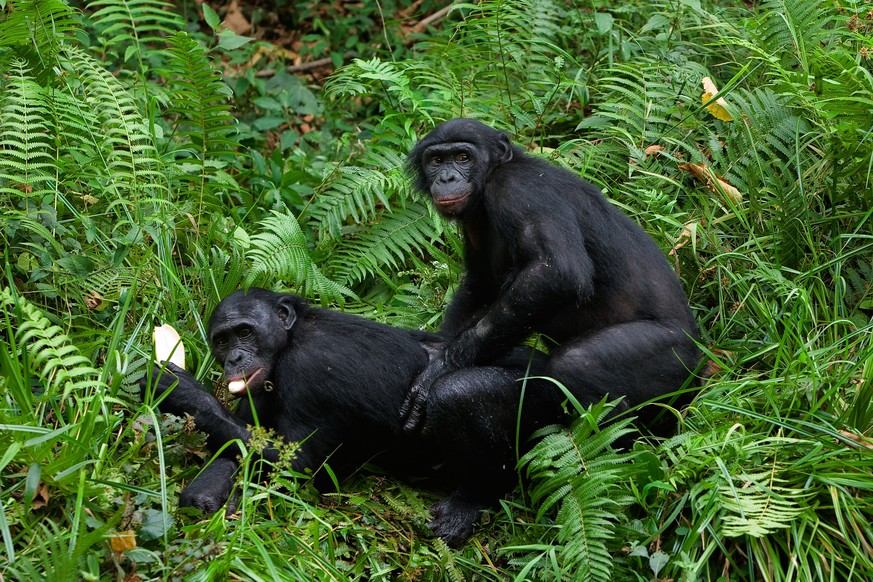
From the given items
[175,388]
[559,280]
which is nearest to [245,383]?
[175,388]

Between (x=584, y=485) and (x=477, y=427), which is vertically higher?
(x=477, y=427)

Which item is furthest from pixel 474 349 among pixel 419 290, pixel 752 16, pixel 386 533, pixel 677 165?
pixel 752 16

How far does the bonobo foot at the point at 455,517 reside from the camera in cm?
558

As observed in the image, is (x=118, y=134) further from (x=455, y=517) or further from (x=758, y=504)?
(x=758, y=504)

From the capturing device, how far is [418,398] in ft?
19.7

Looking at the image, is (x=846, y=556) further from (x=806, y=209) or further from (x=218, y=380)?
(x=218, y=380)

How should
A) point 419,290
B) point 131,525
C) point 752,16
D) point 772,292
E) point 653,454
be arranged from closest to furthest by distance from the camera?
point 131,525 → point 653,454 → point 772,292 → point 419,290 → point 752,16

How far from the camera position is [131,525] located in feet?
15.1

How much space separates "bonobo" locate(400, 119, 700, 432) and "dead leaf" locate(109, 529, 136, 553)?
6.06 ft

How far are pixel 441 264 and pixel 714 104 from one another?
2422 millimetres

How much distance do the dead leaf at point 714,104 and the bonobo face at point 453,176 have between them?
2190 mm

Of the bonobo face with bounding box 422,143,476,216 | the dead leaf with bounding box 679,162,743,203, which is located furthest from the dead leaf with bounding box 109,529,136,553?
the dead leaf with bounding box 679,162,743,203

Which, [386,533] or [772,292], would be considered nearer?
[386,533]

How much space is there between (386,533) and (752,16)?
18.7 feet
